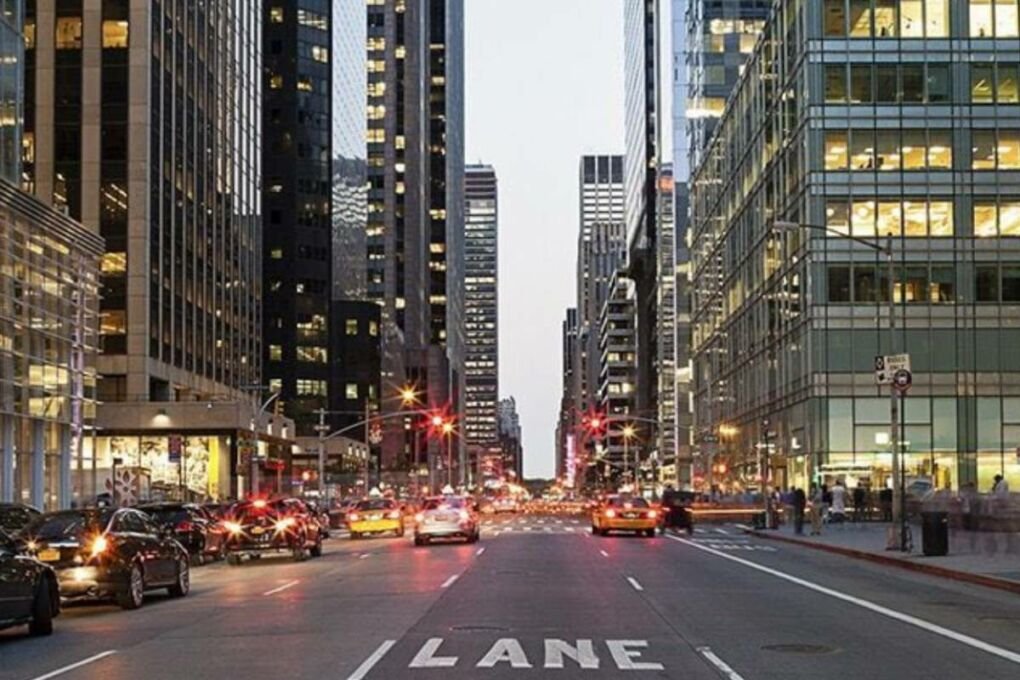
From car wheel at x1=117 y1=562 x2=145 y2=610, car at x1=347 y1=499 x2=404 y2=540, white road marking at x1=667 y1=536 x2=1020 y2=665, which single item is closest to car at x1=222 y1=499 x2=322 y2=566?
white road marking at x1=667 y1=536 x2=1020 y2=665

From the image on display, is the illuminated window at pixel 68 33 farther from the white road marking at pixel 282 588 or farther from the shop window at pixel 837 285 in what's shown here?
the white road marking at pixel 282 588

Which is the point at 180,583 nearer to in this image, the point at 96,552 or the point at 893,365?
the point at 96,552

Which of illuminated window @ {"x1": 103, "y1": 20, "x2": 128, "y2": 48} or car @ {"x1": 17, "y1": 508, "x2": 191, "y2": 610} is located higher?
illuminated window @ {"x1": 103, "y1": 20, "x2": 128, "y2": 48}

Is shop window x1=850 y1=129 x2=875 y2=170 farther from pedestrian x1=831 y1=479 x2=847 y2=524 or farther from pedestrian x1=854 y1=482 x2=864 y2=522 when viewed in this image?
pedestrian x1=831 y1=479 x2=847 y2=524

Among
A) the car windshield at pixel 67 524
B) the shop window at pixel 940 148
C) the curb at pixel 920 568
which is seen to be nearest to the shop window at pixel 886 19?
the shop window at pixel 940 148

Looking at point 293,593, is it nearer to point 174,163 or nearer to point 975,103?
point 975,103

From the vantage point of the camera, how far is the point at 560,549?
38594 mm

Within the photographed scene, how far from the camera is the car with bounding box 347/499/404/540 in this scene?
53.8m

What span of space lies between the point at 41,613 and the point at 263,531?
1683cm

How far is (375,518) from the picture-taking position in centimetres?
5378

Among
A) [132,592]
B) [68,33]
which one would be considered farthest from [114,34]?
[132,592]

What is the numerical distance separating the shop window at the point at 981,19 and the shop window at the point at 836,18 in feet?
18.9

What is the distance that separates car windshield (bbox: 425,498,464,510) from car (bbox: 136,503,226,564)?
7.84 m

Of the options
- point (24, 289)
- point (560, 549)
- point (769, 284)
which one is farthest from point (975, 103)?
point (24, 289)
